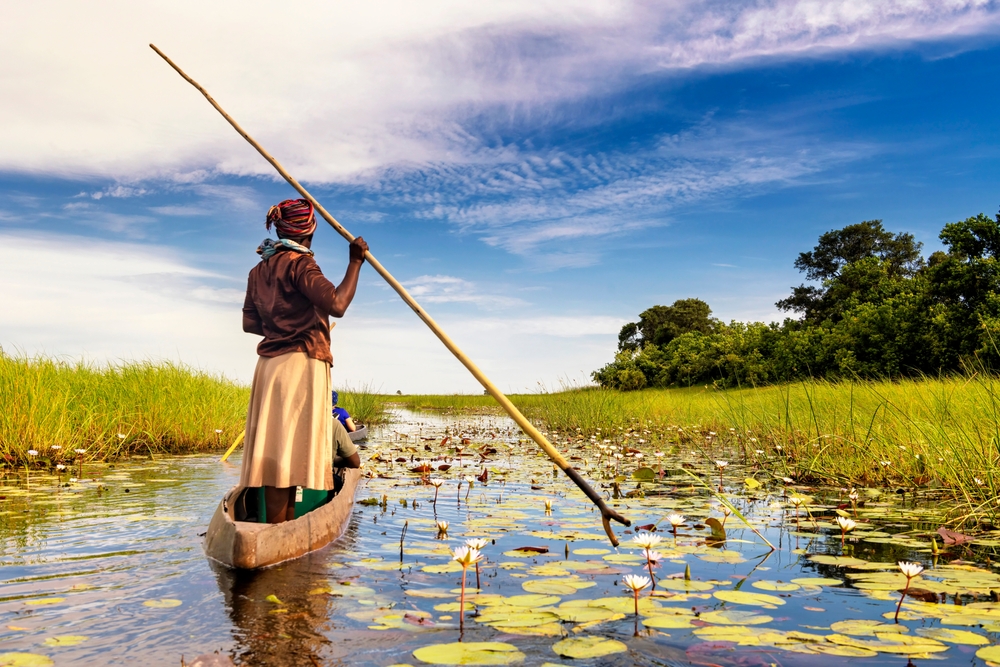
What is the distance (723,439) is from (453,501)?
7.10m

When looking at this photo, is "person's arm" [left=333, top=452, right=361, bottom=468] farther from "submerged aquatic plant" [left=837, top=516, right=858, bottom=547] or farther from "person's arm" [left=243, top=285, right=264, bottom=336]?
"submerged aquatic plant" [left=837, top=516, right=858, bottom=547]

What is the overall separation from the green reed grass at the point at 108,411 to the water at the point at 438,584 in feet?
6.10

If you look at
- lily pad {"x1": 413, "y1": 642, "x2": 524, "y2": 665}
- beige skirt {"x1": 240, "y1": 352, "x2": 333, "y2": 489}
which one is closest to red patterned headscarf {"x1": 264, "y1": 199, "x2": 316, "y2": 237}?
beige skirt {"x1": 240, "y1": 352, "x2": 333, "y2": 489}

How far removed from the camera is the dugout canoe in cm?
399

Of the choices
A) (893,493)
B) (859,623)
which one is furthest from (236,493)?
(893,493)

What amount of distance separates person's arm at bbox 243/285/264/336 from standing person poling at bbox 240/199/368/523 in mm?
161

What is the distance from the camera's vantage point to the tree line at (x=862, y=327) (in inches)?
932

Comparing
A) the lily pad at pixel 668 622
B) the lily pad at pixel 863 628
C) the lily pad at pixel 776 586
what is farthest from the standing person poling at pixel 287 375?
the lily pad at pixel 863 628

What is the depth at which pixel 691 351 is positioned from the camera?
35.7 metres

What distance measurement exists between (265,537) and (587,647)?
7.18 ft

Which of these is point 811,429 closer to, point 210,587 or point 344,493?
point 344,493

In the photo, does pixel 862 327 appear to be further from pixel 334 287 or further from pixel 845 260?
pixel 334 287

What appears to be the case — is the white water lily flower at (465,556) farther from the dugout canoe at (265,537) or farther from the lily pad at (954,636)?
the lily pad at (954,636)

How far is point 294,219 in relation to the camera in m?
4.70
